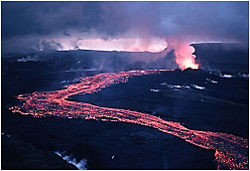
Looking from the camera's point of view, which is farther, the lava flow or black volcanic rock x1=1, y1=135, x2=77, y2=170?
the lava flow

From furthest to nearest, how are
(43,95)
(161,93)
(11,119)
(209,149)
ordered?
(43,95)
(161,93)
(11,119)
(209,149)

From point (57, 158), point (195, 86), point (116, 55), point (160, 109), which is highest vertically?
point (116, 55)

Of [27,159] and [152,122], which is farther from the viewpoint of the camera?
[152,122]

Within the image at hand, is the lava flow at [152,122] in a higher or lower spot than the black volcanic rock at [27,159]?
higher

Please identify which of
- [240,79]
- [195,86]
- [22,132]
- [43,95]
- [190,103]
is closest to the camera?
[22,132]

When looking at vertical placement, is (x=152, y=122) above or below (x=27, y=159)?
above

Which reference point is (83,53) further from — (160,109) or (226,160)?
(226,160)

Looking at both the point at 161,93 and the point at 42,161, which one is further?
the point at 161,93

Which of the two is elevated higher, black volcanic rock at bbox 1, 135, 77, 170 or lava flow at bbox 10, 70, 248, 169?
lava flow at bbox 10, 70, 248, 169

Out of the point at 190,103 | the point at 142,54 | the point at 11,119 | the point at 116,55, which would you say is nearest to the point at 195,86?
the point at 190,103

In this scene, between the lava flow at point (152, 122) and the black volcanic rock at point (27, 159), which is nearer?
the black volcanic rock at point (27, 159)

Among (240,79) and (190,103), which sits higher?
(240,79)
